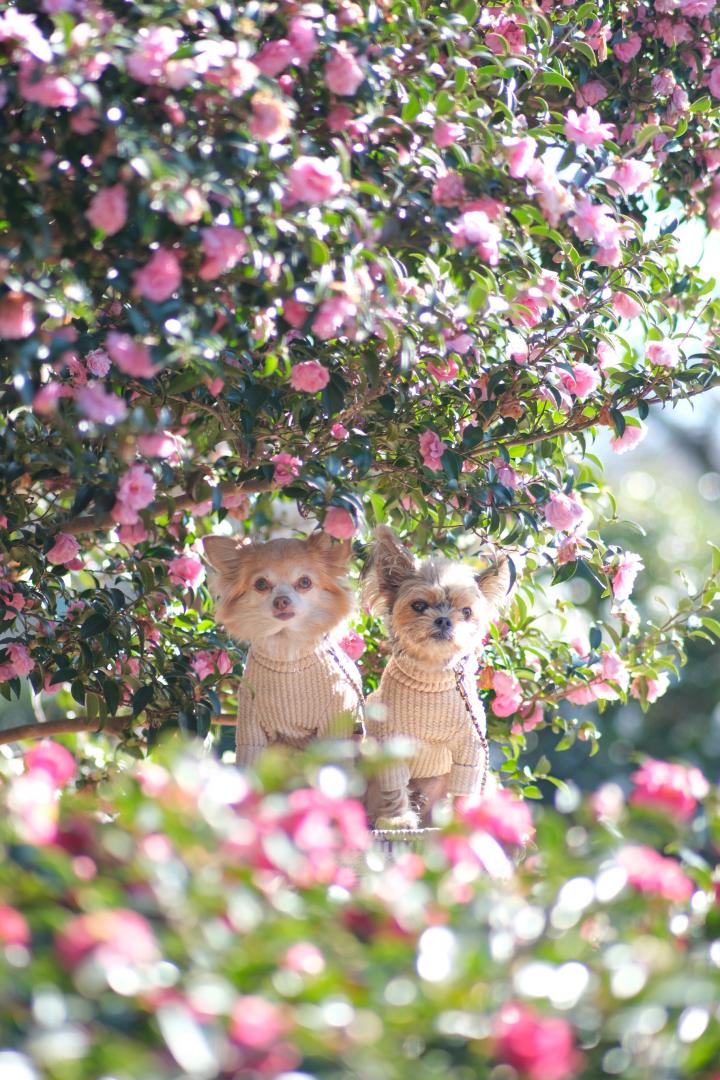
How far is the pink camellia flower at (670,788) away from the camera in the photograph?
200 cm

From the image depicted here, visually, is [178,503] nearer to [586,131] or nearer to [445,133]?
[445,133]

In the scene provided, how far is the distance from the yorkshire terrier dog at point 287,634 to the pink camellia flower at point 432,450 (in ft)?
0.92

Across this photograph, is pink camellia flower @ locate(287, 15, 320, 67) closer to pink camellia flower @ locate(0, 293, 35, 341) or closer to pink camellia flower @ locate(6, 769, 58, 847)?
pink camellia flower @ locate(0, 293, 35, 341)

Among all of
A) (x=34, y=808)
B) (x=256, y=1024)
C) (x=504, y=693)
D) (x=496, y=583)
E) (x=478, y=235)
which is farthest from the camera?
(x=504, y=693)

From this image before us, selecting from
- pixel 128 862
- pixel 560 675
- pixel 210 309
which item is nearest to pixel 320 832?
pixel 128 862

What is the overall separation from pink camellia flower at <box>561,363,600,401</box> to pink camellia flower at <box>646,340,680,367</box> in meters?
0.16

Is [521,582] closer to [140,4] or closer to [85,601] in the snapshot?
[85,601]

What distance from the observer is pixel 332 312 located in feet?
7.77

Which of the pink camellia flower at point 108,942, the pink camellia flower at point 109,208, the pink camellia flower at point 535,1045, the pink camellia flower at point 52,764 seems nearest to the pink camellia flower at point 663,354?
the pink camellia flower at point 109,208

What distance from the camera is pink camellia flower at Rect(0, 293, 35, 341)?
2.18 meters

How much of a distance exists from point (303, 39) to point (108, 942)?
65.8 inches

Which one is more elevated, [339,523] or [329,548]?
[339,523]

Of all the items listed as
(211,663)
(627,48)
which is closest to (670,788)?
(211,663)

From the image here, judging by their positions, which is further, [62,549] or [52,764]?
[62,549]
